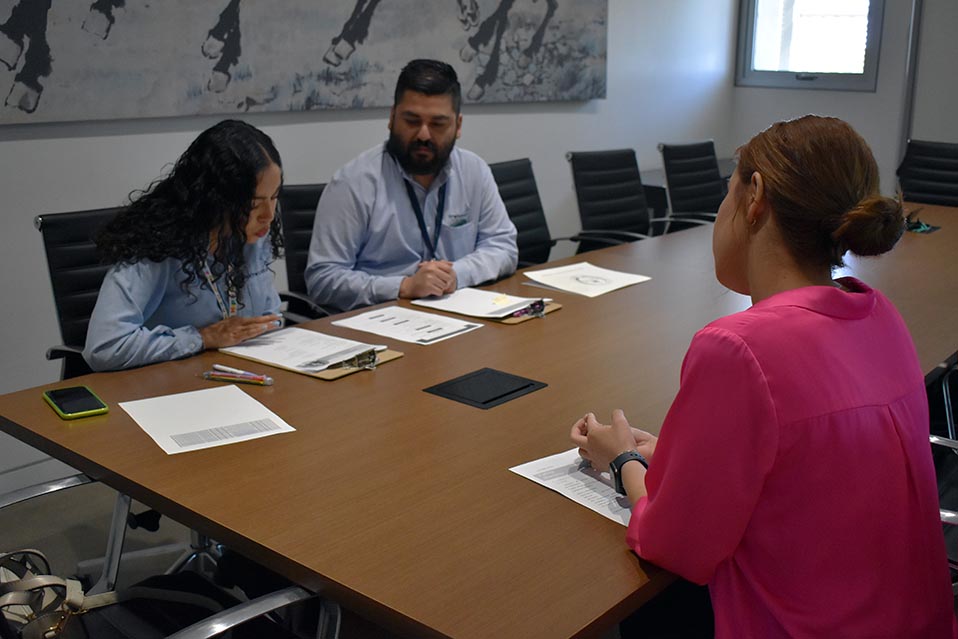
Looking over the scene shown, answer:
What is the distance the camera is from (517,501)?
5.36 ft

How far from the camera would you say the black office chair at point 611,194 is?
457cm

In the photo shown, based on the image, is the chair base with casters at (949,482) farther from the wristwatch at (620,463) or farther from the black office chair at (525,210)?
the black office chair at (525,210)

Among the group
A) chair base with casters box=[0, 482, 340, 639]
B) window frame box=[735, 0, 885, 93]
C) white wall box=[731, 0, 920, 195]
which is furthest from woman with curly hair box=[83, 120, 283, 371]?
window frame box=[735, 0, 885, 93]

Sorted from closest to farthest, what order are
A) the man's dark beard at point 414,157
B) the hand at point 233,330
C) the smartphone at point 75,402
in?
the smartphone at point 75,402, the hand at point 233,330, the man's dark beard at point 414,157

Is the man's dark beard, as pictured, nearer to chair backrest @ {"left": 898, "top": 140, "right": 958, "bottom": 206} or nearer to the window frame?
chair backrest @ {"left": 898, "top": 140, "right": 958, "bottom": 206}

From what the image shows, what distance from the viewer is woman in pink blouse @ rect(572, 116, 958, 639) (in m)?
1.29

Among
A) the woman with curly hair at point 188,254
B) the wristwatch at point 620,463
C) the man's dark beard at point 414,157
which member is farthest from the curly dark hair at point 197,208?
the wristwatch at point 620,463

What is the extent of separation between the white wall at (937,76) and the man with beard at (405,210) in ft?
13.6

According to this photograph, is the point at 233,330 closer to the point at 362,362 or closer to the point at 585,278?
the point at 362,362

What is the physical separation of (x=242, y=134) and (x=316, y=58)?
1876 millimetres

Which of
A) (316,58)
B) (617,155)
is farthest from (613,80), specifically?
(316,58)

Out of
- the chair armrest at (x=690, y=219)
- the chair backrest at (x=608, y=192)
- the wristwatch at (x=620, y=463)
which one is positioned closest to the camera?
the wristwatch at (x=620, y=463)

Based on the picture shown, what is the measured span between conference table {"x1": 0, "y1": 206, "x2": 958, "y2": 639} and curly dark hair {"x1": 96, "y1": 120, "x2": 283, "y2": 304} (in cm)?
28

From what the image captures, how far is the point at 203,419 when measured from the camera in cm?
200
